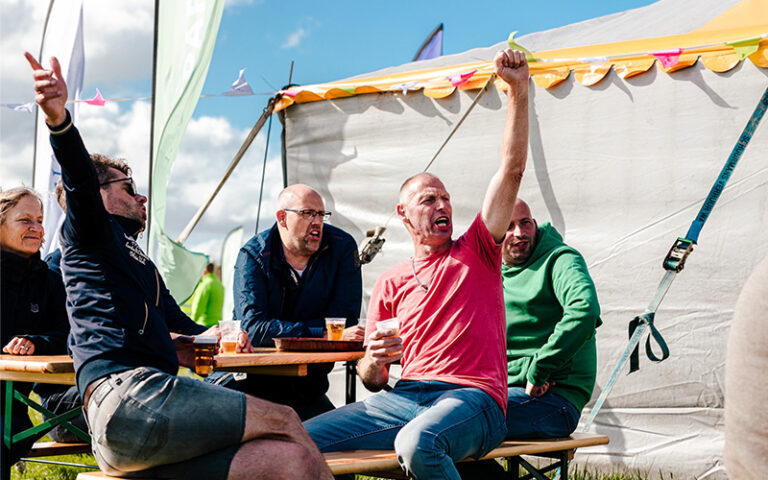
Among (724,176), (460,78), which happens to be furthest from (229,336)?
(460,78)

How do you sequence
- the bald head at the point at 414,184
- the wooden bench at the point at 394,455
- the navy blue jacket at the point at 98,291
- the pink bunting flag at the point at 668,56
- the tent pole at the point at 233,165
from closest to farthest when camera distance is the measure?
1. the navy blue jacket at the point at 98,291
2. the wooden bench at the point at 394,455
3. the bald head at the point at 414,184
4. the pink bunting flag at the point at 668,56
5. the tent pole at the point at 233,165

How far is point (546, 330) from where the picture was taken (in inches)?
147

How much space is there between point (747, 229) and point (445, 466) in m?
2.99

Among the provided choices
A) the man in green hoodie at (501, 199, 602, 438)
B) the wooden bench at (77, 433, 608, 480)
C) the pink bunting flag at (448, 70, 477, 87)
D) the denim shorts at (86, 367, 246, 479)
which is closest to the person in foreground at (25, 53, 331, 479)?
the denim shorts at (86, 367, 246, 479)

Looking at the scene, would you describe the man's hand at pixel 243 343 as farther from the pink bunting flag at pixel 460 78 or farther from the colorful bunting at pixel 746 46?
the colorful bunting at pixel 746 46

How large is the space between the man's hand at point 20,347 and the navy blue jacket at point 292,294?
1.03 meters

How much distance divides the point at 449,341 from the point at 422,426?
0.42 metres

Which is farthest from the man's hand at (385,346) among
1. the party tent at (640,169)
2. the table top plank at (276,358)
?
the party tent at (640,169)

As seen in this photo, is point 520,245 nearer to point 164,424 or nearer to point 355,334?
point 355,334

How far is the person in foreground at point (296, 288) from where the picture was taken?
3.96 metres

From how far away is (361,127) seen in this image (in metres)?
5.95

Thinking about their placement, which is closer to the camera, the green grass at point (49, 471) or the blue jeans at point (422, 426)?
the blue jeans at point (422, 426)

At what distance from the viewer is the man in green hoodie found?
339cm

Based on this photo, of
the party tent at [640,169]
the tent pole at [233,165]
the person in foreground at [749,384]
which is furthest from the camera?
the tent pole at [233,165]
